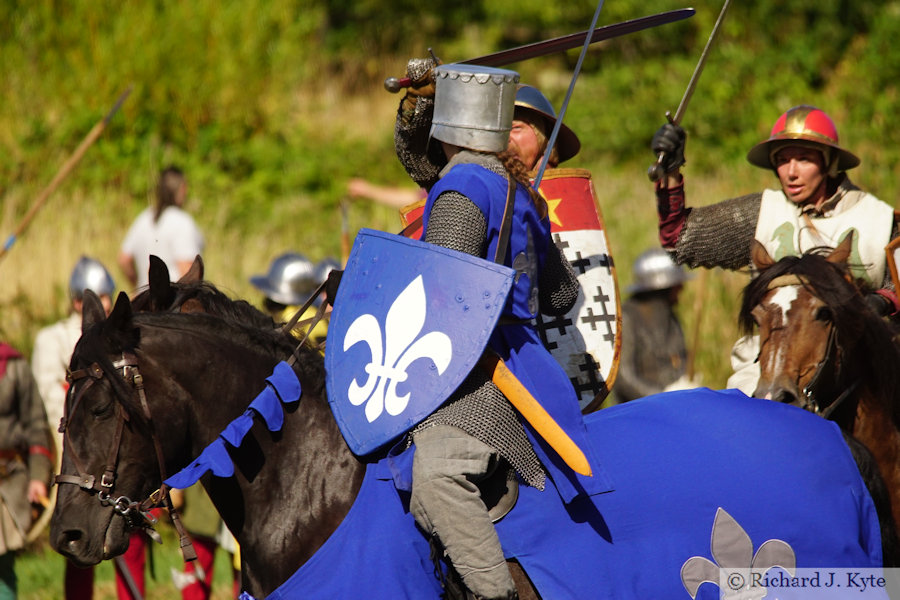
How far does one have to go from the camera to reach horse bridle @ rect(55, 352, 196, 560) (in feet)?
10.8

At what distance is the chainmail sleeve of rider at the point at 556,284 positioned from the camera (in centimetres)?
382

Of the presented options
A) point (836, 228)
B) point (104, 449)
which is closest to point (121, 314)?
point (104, 449)

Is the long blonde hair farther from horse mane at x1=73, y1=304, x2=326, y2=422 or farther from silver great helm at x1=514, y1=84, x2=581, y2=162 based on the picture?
silver great helm at x1=514, y1=84, x2=581, y2=162

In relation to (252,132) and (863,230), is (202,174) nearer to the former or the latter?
(252,132)

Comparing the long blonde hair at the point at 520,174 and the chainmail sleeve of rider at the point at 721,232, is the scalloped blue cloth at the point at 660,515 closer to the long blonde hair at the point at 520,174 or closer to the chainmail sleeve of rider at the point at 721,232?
the long blonde hair at the point at 520,174

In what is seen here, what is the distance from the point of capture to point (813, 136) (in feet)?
16.1

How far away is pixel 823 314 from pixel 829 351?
0.47 feet

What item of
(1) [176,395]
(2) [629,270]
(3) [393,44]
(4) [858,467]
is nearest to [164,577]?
(1) [176,395]

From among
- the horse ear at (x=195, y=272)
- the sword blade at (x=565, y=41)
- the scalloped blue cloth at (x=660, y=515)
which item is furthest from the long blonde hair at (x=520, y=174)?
the horse ear at (x=195, y=272)

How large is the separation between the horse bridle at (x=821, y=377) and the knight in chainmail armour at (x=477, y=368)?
1.13 metres

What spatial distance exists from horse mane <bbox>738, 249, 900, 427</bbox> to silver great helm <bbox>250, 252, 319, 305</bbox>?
3.71 meters

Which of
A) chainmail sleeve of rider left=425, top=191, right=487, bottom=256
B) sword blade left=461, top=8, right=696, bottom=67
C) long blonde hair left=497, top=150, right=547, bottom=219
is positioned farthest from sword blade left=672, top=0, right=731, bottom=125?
chainmail sleeve of rider left=425, top=191, right=487, bottom=256

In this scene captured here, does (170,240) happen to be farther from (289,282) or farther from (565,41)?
(565,41)

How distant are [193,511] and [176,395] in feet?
11.3
